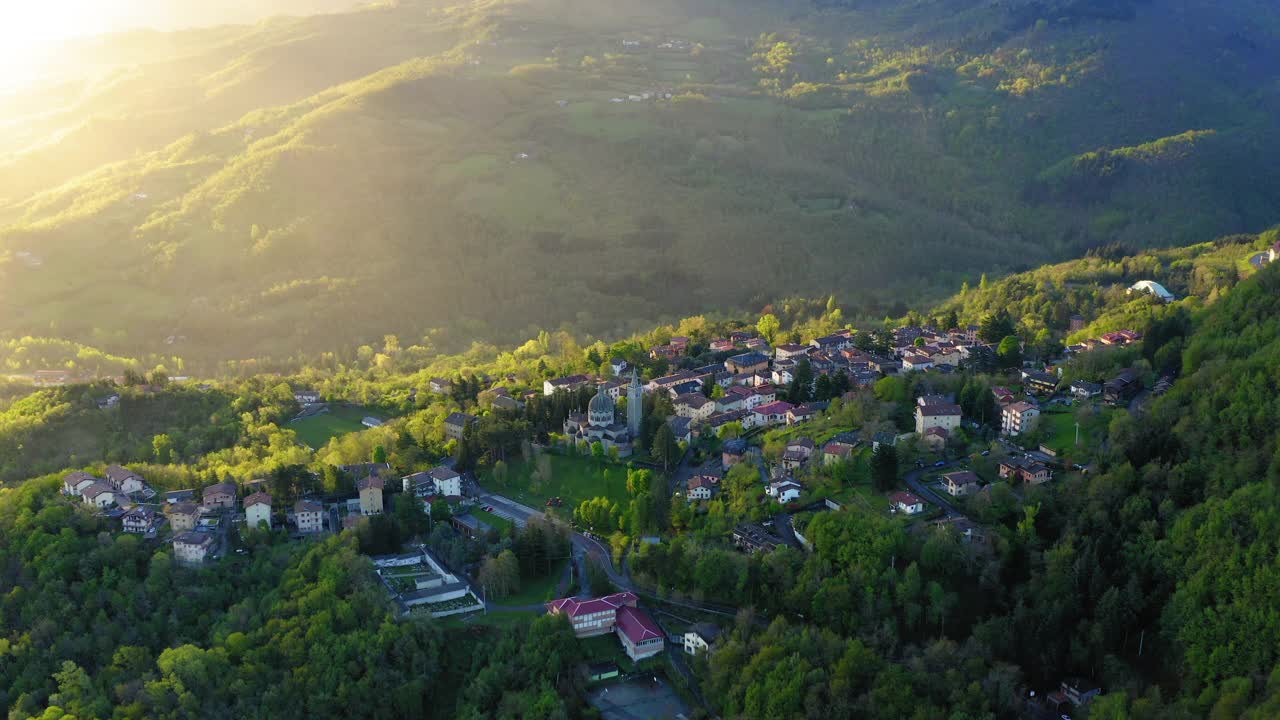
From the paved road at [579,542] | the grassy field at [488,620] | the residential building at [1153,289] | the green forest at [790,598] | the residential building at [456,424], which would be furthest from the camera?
the residential building at [1153,289]

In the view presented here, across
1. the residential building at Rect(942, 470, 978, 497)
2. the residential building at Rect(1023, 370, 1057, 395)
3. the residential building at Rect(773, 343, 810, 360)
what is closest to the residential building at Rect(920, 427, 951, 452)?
the residential building at Rect(942, 470, 978, 497)

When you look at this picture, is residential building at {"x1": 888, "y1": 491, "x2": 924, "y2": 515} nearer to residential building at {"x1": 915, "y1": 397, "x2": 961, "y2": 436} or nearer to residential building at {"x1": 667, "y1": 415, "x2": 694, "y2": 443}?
residential building at {"x1": 915, "y1": 397, "x2": 961, "y2": 436}

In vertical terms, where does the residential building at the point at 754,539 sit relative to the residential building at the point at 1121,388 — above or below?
below

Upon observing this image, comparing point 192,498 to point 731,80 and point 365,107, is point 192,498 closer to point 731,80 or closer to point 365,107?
point 365,107

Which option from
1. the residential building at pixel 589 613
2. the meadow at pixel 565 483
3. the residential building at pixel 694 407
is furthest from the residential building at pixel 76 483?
the residential building at pixel 694 407

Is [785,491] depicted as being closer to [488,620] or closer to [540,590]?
[540,590]

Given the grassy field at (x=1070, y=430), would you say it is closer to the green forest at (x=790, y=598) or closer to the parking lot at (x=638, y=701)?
the green forest at (x=790, y=598)

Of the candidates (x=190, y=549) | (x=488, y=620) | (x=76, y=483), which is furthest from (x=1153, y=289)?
(x=76, y=483)

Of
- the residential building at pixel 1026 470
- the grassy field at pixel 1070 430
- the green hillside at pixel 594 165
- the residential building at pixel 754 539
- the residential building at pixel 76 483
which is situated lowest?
the green hillside at pixel 594 165
